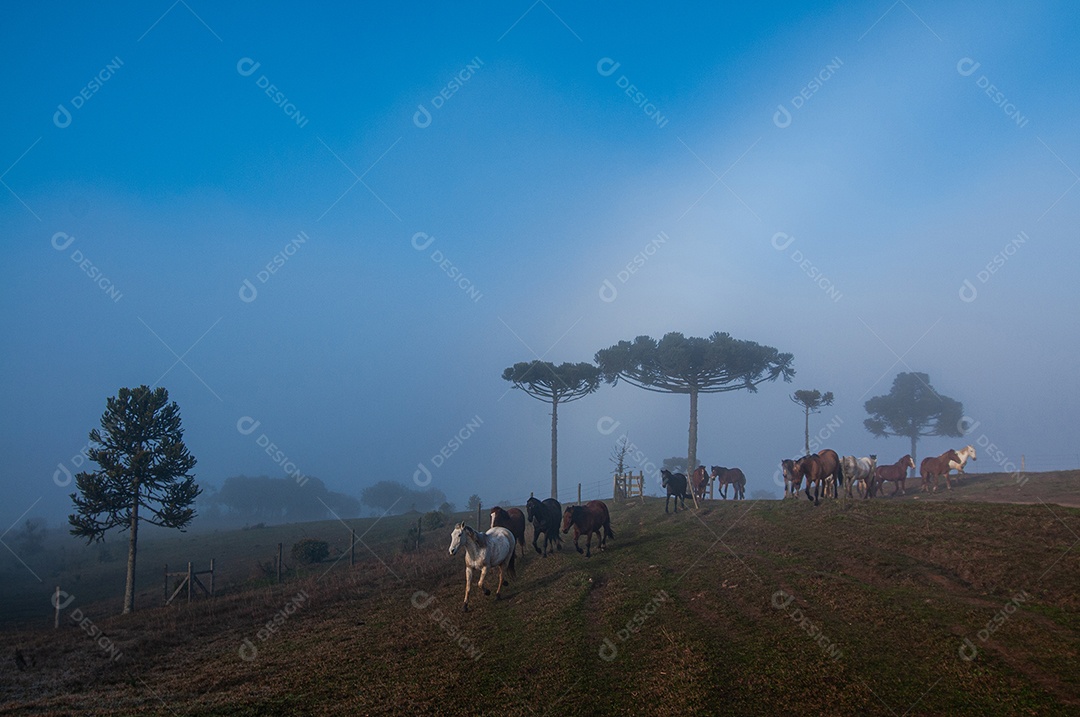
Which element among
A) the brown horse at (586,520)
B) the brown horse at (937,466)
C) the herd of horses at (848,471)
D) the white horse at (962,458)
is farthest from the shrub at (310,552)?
the white horse at (962,458)

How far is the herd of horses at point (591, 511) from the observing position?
51.5 ft

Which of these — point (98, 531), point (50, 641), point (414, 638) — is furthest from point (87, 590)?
point (414, 638)

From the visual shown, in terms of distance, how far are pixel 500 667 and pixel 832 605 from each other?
7.33 meters

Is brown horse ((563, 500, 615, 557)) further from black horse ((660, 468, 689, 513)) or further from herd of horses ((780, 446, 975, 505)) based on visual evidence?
herd of horses ((780, 446, 975, 505))

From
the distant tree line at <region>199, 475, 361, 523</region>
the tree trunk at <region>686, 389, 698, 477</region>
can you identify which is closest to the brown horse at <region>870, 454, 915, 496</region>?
the tree trunk at <region>686, 389, 698, 477</region>

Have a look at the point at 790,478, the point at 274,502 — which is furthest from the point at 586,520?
the point at 274,502

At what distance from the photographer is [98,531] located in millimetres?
25500

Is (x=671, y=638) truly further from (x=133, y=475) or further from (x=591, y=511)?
(x=133, y=475)

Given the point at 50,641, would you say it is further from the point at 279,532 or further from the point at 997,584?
the point at 279,532

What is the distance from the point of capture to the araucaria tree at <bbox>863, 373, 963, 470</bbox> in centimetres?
7394

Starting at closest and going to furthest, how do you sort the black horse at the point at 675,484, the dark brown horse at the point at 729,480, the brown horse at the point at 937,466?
the black horse at the point at 675,484 < the brown horse at the point at 937,466 < the dark brown horse at the point at 729,480

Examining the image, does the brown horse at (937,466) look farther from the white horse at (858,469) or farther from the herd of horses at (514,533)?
the herd of horses at (514,533)

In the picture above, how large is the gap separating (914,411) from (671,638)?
79169 millimetres

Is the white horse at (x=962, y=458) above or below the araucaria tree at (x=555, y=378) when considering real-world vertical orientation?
below
